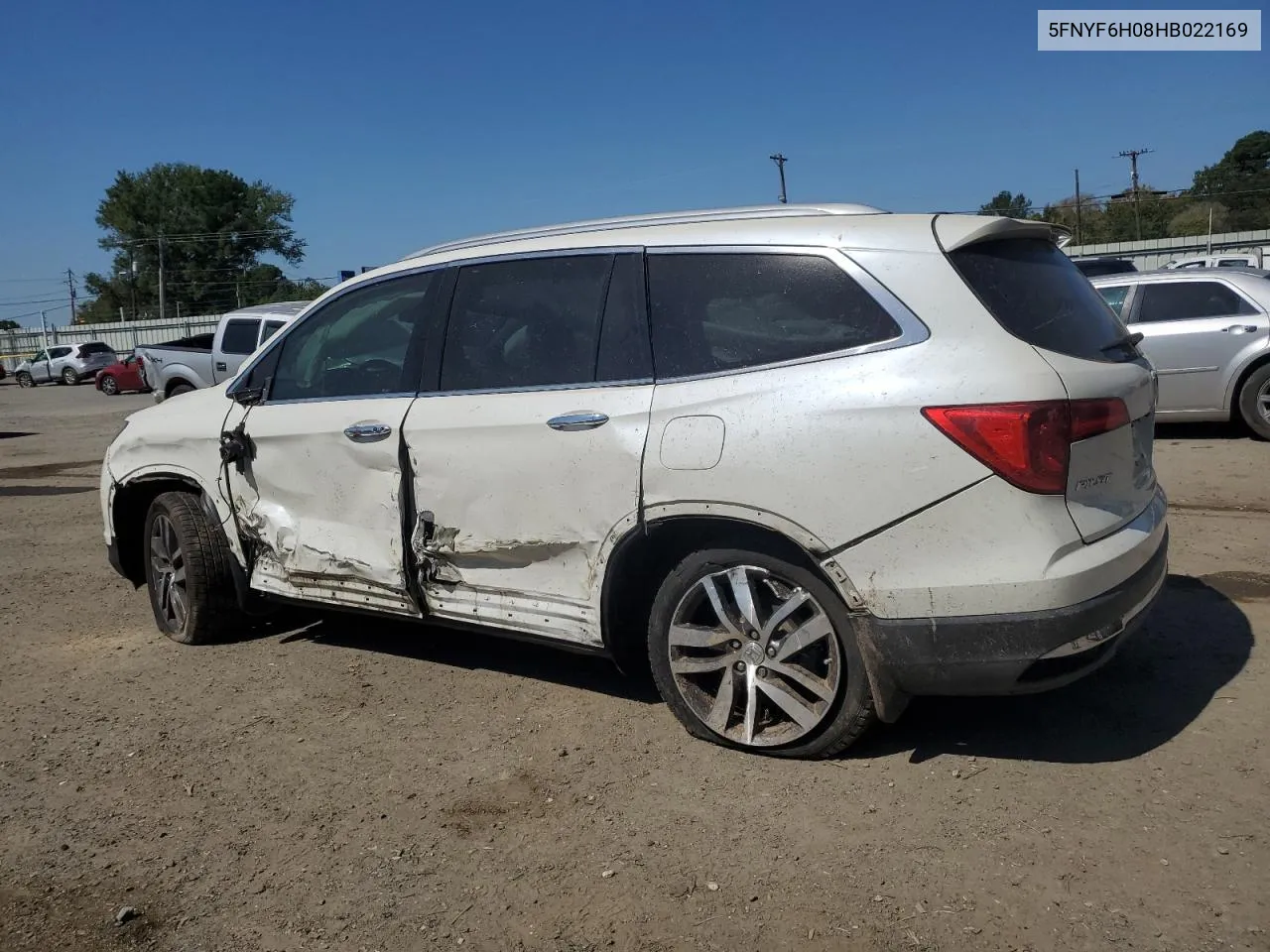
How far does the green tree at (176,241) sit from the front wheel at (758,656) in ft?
249

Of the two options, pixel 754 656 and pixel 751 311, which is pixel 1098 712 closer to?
pixel 754 656

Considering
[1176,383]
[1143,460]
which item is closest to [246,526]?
[1143,460]

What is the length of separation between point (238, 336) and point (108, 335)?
3928cm

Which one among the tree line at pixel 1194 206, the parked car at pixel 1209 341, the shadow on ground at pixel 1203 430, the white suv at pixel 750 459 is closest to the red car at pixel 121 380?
the shadow on ground at pixel 1203 430

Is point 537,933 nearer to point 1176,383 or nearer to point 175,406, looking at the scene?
point 175,406

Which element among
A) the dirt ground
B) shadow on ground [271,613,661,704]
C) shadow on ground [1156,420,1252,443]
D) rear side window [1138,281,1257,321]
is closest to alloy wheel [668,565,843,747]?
the dirt ground

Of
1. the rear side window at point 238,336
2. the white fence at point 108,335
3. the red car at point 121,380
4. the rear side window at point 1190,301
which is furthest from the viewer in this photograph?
the white fence at point 108,335

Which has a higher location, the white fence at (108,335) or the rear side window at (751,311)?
the white fence at (108,335)

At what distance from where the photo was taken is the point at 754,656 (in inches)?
142

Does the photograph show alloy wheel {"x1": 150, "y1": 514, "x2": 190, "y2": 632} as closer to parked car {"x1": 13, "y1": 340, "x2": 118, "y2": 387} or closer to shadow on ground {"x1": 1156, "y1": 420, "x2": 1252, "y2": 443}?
shadow on ground {"x1": 1156, "y1": 420, "x2": 1252, "y2": 443}

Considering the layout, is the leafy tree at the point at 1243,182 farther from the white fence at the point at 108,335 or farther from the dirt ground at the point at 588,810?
the dirt ground at the point at 588,810

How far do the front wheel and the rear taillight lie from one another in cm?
66

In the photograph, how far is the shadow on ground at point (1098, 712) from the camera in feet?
12.1

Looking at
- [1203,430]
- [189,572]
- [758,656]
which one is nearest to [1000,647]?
[758,656]
